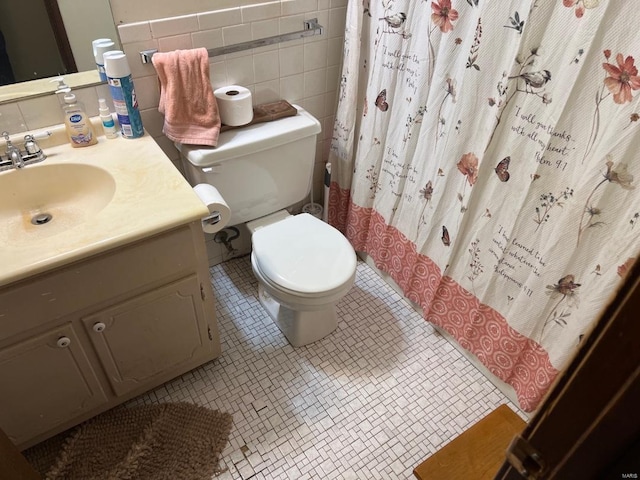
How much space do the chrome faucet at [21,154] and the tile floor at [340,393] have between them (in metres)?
0.87

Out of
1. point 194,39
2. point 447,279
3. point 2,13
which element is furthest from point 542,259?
point 2,13

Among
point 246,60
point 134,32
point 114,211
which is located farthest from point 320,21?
point 114,211

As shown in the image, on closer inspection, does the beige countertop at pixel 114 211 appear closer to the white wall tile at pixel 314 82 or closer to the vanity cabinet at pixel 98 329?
the vanity cabinet at pixel 98 329

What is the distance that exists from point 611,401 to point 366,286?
5.64 ft

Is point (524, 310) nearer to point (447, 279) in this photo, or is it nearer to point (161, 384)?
point (447, 279)

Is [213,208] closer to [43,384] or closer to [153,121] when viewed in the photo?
[153,121]

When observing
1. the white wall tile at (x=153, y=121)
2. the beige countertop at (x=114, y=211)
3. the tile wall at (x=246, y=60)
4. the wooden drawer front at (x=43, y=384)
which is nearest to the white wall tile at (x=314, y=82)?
the tile wall at (x=246, y=60)

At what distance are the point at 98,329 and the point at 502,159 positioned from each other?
1.24 m

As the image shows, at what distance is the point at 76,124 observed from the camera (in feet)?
4.50

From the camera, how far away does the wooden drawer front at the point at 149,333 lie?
4.23 ft

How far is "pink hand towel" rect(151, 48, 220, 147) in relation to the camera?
4.79ft

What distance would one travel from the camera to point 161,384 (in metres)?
1.64

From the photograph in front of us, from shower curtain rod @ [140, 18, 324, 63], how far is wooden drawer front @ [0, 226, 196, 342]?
639 mm

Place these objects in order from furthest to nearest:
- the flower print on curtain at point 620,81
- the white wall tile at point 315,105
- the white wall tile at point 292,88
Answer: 1. the white wall tile at point 315,105
2. the white wall tile at point 292,88
3. the flower print on curtain at point 620,81
